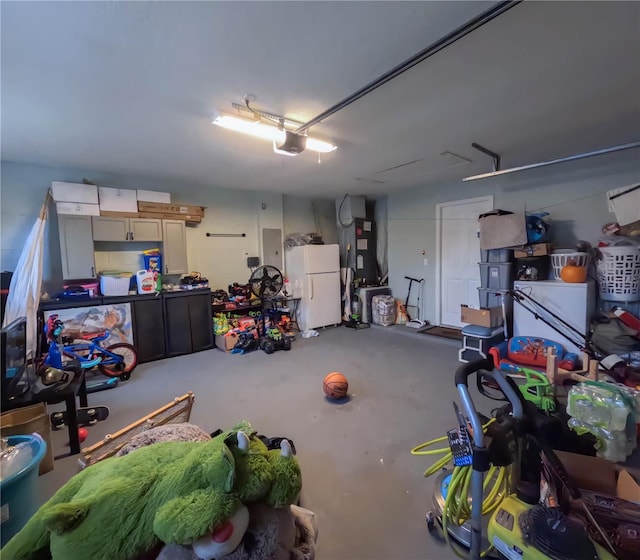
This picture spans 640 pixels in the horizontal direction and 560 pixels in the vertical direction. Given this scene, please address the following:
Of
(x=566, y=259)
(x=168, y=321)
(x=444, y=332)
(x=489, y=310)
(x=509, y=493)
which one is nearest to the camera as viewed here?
(x=509, y=493)

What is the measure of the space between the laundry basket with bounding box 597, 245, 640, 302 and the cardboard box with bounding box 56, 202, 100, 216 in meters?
6.00

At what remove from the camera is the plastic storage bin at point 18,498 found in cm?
129

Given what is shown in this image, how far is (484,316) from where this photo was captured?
3.51 m

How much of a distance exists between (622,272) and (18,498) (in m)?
4.93

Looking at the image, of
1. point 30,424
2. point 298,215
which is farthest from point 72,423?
point 298,215

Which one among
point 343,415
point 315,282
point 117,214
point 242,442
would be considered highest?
point 117,214

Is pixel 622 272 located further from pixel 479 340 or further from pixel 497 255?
pixel 479 340

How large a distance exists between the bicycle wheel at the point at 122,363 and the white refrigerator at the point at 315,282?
105 inches

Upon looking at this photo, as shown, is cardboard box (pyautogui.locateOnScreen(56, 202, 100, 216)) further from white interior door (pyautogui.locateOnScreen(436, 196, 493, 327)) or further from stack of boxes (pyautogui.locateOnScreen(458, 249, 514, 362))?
white interior door (pyautogui.locateOnScreen(436, 196, 493, 327))

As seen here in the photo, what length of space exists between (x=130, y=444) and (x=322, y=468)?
115cm

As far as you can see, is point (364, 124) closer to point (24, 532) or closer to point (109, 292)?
point (24, 532)

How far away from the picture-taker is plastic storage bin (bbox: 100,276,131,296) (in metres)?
3.78

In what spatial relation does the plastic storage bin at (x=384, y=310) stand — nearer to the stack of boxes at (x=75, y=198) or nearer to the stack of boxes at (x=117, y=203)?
the stack of boxes at (x=117, y=203)

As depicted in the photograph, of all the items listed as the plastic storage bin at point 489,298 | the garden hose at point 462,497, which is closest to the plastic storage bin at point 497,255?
the plastic storage bin at point 489,298
